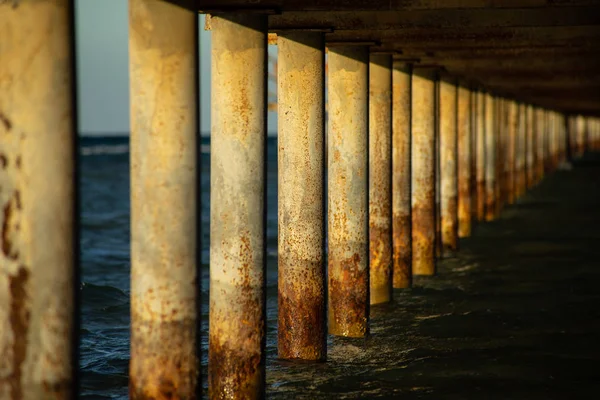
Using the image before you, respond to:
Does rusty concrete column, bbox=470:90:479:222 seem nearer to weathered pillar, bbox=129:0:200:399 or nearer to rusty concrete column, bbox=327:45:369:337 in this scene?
rusty concrete column, bbox=327:45:369:337

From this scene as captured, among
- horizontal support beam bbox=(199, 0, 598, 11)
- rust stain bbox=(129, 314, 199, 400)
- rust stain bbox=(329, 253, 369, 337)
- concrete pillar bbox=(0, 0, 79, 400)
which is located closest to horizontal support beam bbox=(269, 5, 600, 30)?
horizontal support beam bbox=(199, 0, 598, 11)

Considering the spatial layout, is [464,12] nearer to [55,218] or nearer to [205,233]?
[55,218]

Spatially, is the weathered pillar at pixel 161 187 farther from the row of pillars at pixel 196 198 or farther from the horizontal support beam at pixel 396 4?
the horizontal support beam at pixel 396 4

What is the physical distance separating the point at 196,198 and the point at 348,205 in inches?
141

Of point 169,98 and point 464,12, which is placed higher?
point 464,12

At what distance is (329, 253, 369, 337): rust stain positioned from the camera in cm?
970

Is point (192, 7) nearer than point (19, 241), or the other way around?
point (19, 241)

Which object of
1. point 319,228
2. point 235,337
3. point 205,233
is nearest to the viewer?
point 235,337

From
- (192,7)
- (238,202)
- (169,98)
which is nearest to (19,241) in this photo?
(169,98)

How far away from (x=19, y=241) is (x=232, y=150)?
8.36ft

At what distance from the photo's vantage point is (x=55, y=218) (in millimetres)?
5066

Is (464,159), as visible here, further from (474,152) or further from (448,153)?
(448,153)

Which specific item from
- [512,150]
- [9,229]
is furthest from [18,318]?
[512,150]

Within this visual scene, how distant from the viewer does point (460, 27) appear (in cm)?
949
